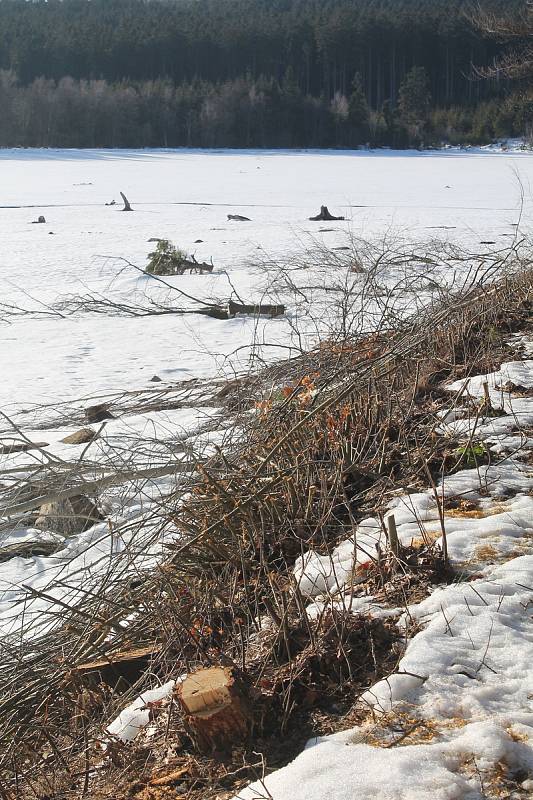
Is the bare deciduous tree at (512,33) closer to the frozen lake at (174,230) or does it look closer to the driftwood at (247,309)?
the frozen lake at (174,230)

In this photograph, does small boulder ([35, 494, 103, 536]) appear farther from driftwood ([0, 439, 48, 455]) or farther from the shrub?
the shrub

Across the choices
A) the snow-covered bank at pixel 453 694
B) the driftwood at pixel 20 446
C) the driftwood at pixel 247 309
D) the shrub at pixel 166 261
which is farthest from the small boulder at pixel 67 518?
the shrub at pixel 166 261

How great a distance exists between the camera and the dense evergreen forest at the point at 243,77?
7281 cm

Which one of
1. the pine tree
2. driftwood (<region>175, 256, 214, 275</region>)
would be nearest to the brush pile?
driftwood (<region>175, 256, 214, 275</region>)

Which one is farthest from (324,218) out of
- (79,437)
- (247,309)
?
(79,437)

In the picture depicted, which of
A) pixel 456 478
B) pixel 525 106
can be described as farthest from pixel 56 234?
pixel 456 478

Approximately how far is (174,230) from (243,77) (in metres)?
88.7

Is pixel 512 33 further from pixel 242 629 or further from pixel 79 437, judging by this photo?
pixel 242 629

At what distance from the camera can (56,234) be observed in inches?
797

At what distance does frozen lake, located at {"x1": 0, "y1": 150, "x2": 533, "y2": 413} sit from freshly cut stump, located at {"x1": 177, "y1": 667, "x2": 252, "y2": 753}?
302cm

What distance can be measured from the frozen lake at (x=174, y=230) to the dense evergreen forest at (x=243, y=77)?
70.9 feet

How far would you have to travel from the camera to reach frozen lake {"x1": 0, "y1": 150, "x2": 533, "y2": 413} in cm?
902

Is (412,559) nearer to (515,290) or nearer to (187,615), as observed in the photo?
(187,615)

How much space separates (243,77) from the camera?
102875 mm
